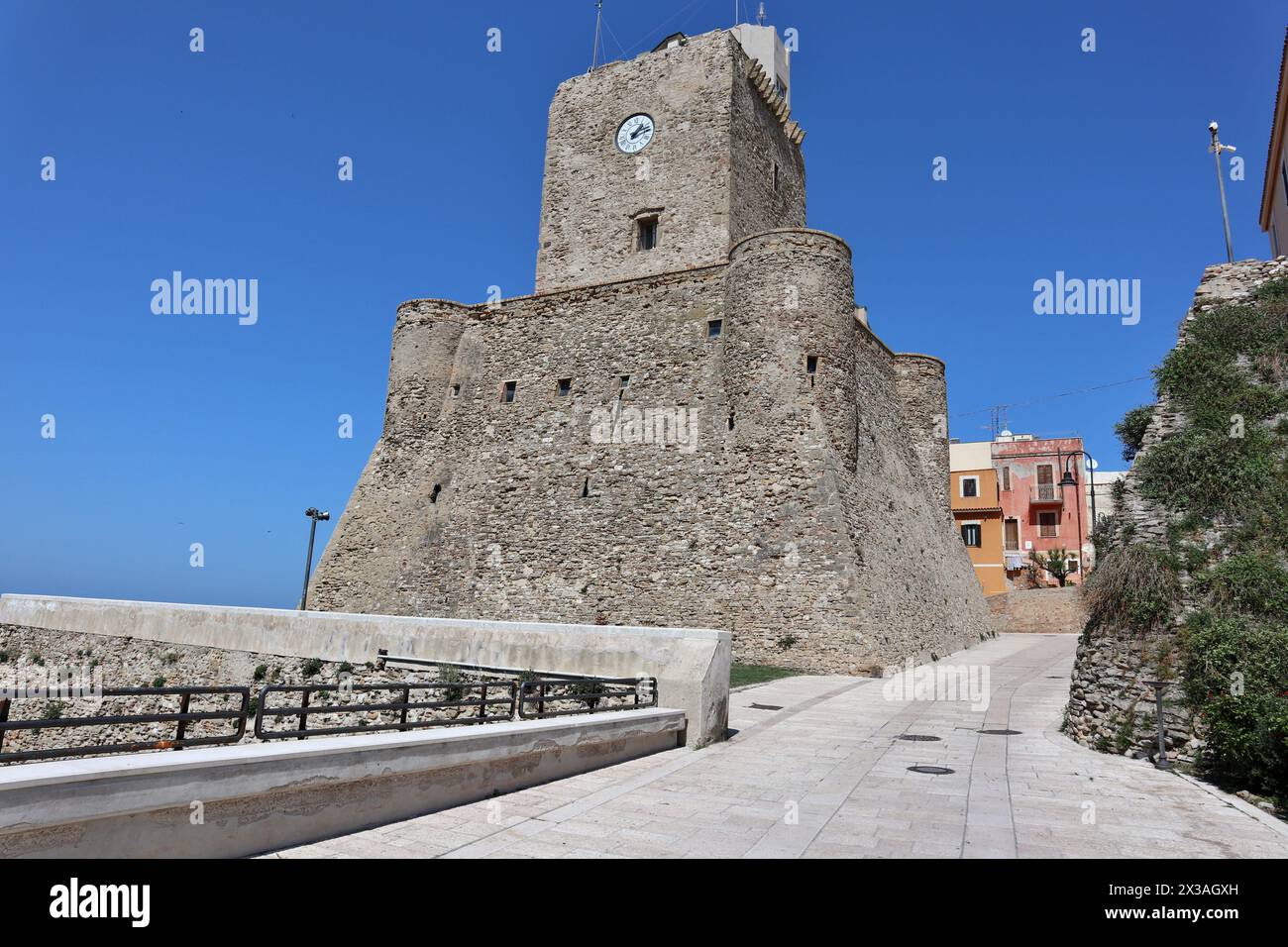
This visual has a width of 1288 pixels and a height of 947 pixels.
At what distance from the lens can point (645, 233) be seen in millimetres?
27312

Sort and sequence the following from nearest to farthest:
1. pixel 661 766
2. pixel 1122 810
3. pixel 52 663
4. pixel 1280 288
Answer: pixel 1122 810 → pixel 661 766 → pixel 1280 288 → pixel 52 663

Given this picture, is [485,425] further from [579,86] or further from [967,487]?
[967,487]

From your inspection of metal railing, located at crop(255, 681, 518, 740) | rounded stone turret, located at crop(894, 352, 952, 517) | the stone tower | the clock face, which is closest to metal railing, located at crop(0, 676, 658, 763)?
metal railing, located at crop(255, 681, 518, 740)

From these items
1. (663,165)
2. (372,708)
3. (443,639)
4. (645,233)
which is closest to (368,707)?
(372,708)

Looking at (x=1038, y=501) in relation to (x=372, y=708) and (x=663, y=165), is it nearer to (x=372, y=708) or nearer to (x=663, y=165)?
(x=663, y=165)

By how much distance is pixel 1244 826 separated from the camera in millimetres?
6035

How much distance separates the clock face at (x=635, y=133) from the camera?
2756cm

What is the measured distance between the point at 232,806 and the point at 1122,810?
6795mm

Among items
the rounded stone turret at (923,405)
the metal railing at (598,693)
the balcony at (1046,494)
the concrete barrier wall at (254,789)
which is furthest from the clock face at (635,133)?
the balcony at (1046,494)

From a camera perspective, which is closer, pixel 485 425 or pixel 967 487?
pixel 485 425

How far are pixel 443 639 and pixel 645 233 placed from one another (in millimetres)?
17994

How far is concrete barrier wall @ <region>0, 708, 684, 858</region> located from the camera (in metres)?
3.86

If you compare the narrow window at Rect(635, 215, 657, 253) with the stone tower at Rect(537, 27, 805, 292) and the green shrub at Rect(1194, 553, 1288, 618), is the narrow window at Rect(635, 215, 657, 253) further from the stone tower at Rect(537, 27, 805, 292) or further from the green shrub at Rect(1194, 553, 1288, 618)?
the green shrub at Rect(1194, 553, 1288, 618)
